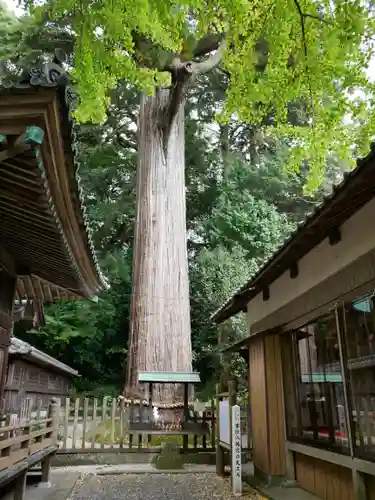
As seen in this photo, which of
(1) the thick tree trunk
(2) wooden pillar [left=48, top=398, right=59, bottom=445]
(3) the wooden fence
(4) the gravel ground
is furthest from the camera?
(1) the thick tree trunk

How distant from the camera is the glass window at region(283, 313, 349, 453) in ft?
16.8

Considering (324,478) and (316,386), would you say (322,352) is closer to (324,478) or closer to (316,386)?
(316,386)

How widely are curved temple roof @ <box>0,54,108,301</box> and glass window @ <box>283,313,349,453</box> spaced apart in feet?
9.98

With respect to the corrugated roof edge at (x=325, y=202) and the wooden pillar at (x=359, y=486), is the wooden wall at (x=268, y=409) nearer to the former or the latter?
the corrugated roof edge at (x=325, y=202)

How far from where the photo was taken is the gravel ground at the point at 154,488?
6.50 m

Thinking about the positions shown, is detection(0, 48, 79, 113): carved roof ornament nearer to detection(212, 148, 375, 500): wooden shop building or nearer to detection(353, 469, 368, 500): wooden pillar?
detection(212, 148, 375, 500): wooden shop building

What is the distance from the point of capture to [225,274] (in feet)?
53.3

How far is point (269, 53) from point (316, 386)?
420 centimetres

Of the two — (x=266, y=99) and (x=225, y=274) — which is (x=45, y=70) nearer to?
(x=266, y=99)

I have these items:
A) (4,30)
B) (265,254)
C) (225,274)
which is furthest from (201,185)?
(4,30)

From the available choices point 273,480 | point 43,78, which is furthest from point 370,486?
point 43,78

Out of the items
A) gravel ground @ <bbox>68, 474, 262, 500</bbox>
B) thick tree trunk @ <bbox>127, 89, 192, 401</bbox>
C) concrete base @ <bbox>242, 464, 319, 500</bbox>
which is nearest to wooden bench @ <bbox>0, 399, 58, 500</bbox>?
gravel ground @ <bbox>68, 474, 262, 500</bbox>

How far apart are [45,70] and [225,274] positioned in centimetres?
1393

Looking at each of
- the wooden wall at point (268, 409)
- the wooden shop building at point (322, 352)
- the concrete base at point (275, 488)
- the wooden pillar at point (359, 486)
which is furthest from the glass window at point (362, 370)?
the wooden wall at point (268, 409)
